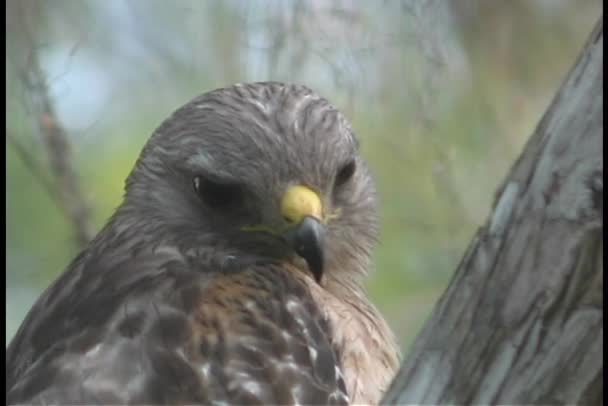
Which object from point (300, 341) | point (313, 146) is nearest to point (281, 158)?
point (313, 146)

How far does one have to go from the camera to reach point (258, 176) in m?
4.74

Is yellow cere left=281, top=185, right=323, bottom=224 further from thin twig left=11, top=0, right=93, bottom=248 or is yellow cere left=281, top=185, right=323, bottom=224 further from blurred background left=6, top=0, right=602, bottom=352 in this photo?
thin twig left=11, top=0, right=93, bottom=248

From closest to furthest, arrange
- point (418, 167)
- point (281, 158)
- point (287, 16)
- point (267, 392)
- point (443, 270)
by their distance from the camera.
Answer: point (267, 392) → point (281, 158) → point (287, 16) → point (418, 167) → point (443, 270)

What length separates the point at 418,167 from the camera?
21.7ft

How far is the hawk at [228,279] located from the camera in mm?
4258

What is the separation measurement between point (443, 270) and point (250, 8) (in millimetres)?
1668

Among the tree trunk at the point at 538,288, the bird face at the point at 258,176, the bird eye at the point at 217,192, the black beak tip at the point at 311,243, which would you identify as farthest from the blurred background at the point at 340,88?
the tree trunk at the point at 538,288

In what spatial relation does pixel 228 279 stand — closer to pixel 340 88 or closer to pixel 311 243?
pixel 311 243

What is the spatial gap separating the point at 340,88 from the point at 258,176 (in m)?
1.16

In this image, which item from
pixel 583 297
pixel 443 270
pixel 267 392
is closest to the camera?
pixel 583 297

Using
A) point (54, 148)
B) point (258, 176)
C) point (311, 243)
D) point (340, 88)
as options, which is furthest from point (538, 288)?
point (54, 148)

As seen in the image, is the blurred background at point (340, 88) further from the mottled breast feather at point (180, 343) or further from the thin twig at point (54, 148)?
the mottled breast feather at point (180, 343)

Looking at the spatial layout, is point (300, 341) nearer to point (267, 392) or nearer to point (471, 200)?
point (267, 392)

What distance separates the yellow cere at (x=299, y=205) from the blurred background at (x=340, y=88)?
116 centimetres
